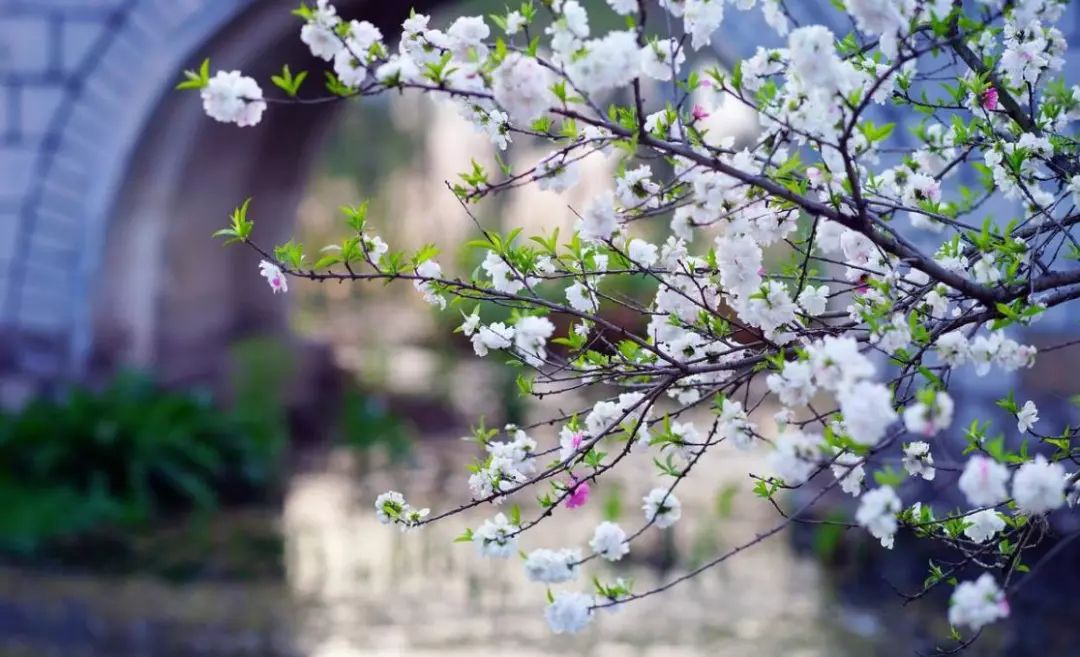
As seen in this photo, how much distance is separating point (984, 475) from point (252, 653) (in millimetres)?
3403

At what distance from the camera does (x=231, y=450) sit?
6.71 metres

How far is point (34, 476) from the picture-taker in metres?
6.15

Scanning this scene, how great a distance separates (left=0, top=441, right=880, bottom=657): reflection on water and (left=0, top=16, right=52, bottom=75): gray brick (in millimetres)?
2444

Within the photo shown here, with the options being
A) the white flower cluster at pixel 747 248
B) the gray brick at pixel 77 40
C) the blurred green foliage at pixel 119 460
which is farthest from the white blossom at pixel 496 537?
the gray brick at pixel 77 40

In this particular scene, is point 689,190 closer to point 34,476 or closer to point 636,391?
point 636,391

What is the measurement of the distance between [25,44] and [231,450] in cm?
215

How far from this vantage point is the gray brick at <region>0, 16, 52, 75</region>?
21.2 feet

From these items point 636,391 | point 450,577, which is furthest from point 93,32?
point 636,391

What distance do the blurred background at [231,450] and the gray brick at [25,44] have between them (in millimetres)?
11

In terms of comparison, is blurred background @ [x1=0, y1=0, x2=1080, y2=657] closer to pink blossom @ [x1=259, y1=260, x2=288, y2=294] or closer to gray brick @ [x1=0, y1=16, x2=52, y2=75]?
gray brick @ [x1=0, y1=16, x2=52, y2=75]

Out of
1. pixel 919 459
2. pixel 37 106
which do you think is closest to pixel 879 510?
pixel 919 459

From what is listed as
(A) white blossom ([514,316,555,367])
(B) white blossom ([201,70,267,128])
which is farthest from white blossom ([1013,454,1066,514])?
(B) white blossom ([201,70,267,128])

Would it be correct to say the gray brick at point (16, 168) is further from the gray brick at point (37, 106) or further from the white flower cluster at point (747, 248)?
the white flower cluster at point (747, 248)

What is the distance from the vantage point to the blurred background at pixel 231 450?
4898mm
